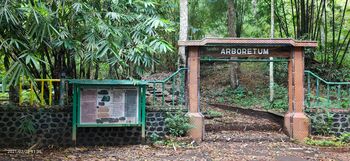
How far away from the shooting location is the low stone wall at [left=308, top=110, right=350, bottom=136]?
8.07 meters

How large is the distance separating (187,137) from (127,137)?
1337 millimetres

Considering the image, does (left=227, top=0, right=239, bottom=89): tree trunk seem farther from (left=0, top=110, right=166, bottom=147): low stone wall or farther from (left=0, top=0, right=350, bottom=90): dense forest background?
(left=0, top=110, right=166, bottom=147): low stone wall

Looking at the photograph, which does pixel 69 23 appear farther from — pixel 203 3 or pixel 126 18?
pixel 203 3

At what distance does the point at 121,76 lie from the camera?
868cm

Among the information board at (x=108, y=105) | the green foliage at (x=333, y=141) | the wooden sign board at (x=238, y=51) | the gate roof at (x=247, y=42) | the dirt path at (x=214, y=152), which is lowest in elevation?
the dirt path at (x=214, y=152)

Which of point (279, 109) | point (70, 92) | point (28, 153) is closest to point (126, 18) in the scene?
point (70, 92)

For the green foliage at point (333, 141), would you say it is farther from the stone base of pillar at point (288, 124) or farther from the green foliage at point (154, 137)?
the green foliage at point (154, 137)

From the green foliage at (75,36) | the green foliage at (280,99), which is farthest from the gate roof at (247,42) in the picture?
the green foliage at (280,99)

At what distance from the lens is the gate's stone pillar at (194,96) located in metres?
7.73

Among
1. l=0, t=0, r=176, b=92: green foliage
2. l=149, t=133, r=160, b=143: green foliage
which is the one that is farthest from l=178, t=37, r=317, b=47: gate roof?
l=149, t=133, r=160, b=143: green foliage

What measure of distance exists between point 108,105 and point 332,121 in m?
5.23

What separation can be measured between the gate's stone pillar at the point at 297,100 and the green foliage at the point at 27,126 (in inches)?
229

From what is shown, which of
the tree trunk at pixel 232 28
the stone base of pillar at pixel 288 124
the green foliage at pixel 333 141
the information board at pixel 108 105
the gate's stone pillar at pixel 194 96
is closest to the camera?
the information board at pixel 108 105

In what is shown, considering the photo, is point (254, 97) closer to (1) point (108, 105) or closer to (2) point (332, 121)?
(2) point (332, 121)
